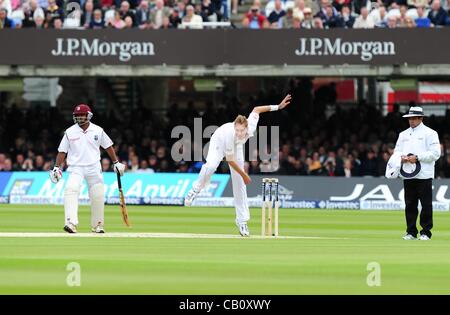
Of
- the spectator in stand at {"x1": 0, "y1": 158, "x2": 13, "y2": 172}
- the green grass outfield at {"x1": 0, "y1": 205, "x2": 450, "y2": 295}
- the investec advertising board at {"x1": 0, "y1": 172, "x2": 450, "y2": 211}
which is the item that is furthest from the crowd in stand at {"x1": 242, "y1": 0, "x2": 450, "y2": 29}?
the green grass outfield at {"x1": 0, "y1": 205, "x2": 450, "y2": 295}

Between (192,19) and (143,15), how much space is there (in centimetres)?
145

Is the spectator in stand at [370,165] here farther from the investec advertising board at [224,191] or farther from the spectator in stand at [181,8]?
the spectator in stand at [181,8]

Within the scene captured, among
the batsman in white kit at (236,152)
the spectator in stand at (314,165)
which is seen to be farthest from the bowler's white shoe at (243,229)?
the spectator in stand at (314,165)

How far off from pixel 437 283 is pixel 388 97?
3059cm

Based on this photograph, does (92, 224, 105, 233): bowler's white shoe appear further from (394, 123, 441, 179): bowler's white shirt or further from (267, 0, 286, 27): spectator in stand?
(267, 0, 286, 27): spectator in stand

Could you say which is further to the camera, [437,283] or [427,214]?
[427,214]

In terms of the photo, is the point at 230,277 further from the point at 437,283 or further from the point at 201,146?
the point at 201,146

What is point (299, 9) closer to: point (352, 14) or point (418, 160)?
point (352, 14)

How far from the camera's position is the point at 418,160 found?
1756 cm

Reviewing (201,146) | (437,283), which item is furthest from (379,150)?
(437,283)

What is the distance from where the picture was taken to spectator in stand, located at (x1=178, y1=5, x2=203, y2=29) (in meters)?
32.3

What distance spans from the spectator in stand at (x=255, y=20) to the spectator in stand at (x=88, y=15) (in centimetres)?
402

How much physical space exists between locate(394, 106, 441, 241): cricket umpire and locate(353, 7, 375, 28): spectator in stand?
1433cm

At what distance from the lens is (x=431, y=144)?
57.8 feet
